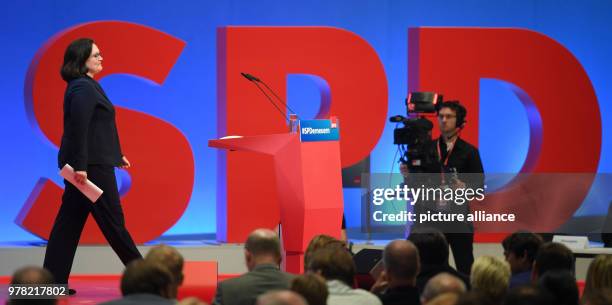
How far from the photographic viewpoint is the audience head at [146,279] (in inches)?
128

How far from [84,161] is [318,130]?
1.42 meters

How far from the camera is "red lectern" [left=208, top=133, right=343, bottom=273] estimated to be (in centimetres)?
577

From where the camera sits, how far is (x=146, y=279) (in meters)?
3.25

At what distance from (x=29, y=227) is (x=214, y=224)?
73.6 inches

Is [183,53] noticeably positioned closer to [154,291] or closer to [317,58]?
[317,58]

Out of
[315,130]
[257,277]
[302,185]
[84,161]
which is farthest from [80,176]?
[257,277]

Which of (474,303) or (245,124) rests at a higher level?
(245,124)

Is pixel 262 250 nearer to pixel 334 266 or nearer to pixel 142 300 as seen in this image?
pixel 334 266

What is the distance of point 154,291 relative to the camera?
3.26 metres

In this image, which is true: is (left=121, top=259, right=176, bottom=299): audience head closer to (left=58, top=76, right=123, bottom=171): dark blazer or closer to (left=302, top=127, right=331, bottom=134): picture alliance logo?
(left=58, top=76, right=123, bottom=171): dark blazer

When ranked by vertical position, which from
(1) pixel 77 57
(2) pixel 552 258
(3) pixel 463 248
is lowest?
(3) pixel 463 248

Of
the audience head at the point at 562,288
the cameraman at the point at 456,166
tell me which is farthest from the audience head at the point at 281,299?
the cameraman at the point at 456,166

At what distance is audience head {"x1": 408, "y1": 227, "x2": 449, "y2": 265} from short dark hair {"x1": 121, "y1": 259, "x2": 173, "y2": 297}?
1610 mm

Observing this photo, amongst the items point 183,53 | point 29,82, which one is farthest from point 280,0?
point 29,82
